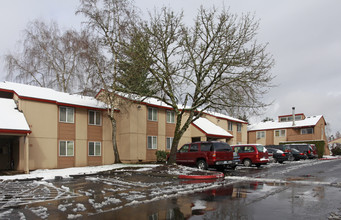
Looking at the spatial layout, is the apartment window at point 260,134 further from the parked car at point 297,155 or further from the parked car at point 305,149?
the parked car at point 297,155

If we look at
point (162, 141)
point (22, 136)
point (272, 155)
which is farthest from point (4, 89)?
point (272, 155)

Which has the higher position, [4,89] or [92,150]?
[4,89]

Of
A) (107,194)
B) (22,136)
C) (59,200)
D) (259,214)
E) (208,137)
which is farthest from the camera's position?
(208,137)

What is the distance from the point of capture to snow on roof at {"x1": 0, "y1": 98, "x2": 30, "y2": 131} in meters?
19.0

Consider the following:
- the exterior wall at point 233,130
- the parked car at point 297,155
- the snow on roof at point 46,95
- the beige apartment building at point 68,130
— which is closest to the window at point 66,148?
the beige apartment building at point 68,130

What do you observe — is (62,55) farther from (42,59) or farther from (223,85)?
(223,85)

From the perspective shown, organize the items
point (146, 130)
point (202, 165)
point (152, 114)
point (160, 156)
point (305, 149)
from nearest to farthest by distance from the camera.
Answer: point (202, 165), point (160, 156), point (146, 130), point (152, 114), point (305, 149)

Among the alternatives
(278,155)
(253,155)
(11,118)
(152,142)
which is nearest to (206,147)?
(253,155)

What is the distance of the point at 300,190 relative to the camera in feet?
36.9

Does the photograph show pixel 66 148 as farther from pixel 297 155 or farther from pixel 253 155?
pixel 297 155

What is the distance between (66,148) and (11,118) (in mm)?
5246

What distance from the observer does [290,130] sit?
5356cm

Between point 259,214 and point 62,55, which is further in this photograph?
point 62,55

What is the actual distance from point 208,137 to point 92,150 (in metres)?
13.2
